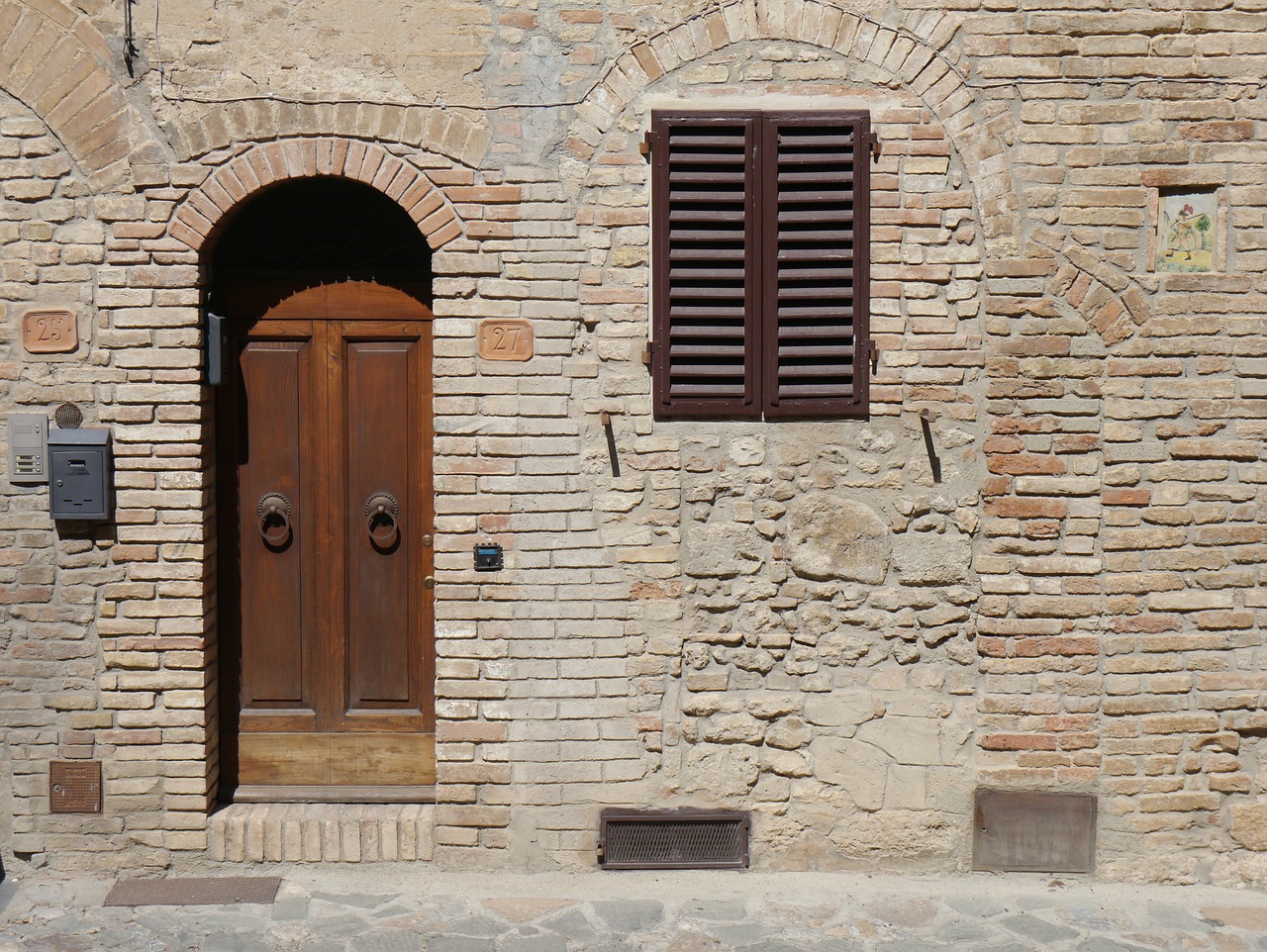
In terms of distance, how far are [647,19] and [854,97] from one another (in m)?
0.94

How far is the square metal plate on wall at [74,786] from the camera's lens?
5539 millimetres

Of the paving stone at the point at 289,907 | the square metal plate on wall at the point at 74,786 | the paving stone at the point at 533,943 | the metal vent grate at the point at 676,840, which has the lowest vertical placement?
the paving stone at the point at 533,943

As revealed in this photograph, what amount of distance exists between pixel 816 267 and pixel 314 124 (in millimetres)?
2215

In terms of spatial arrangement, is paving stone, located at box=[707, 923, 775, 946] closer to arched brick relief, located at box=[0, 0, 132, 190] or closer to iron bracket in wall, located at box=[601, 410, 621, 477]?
iron bracket in wall, located at box=[601, 410, 621, 477]

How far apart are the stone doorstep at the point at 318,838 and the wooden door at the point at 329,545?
0.71 ft

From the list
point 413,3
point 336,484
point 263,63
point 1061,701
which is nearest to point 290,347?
point 336,484

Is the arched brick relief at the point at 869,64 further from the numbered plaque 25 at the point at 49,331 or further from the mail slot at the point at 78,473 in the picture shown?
the mail slot at the point at 78,473

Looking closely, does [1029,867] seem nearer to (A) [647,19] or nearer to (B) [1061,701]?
(B) [1061,701]

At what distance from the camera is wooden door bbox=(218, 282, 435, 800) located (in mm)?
5785

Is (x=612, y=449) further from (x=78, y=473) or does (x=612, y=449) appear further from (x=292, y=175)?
(x=78, y=473)

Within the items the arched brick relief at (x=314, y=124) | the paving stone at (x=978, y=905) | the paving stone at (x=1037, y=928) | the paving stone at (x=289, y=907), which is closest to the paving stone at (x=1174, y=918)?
the paving stone at (x=1037, y=928)

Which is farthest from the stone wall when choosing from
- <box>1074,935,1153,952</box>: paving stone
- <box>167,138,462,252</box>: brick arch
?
<box>1074,935,1153,952</box>: paving stone

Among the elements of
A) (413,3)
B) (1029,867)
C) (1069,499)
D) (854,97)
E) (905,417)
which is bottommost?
(1029,867)

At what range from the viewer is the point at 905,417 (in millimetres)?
5594
